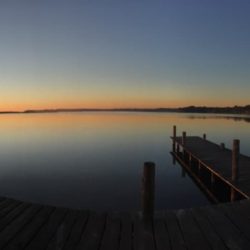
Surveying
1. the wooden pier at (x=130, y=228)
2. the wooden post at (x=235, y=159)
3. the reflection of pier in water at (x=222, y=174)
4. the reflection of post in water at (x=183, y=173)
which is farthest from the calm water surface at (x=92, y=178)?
the wooden pier at (x=130, y=228)

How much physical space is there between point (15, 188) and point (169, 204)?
9.56 metres

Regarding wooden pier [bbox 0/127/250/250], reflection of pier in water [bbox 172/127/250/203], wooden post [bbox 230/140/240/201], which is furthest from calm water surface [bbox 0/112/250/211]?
wooden pier [bbox 0/127/250/250]

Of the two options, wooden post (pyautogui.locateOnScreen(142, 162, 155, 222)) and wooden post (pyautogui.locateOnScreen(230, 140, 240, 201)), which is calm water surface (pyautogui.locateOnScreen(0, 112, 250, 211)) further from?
wooden post (pyautogui.locateOnScreen(142, 162, 155, 222))

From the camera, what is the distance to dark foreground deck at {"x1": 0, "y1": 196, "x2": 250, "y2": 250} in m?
5.30

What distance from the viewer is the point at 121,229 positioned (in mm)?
5980

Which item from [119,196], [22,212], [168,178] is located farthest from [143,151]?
[22,212]

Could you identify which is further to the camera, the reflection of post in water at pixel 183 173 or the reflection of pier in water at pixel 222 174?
the reflection of post in water at pixel 183 173

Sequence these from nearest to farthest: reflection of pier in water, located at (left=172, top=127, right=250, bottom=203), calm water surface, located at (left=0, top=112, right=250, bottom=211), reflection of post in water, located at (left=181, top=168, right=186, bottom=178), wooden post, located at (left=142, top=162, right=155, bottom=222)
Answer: wooden post, located at (left=142, top=162, right=155, bottom=222)
reflection of pier in water, located at (left=172, top=127, right=250, bottom=203)
calm water surface, located at (left=0, top=112, right=250, bottom=211)
reflection of post in water, located at (left=181, top=168, right=186, bottom=178)

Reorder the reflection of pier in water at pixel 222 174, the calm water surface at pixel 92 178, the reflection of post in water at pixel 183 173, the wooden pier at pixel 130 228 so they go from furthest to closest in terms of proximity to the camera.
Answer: the reflection of post in water at pixel 183 173 < the calm water surface at pixel 92 178 < the reflection of pier in water at pixel 222 174 < the wooden pier at pixel 130 228

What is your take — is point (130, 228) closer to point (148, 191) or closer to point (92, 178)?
point (148, 191)

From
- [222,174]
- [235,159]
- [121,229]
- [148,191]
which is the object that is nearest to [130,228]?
[121,229]

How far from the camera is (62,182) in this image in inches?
813

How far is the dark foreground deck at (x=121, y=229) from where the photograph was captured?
209 inches

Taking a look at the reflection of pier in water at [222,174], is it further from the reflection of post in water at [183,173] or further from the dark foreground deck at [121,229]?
the dark foreground deck at [121,229]
